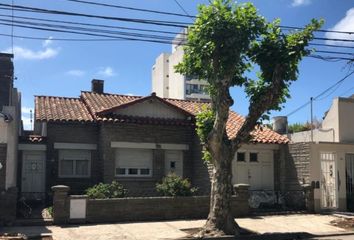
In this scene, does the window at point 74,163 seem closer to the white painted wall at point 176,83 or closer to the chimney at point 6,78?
the chimney at point 6,78

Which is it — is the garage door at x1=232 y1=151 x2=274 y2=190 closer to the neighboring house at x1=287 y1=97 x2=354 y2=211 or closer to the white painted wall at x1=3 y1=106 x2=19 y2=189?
the neighboring house at x1=287 y1=97 x2=354 y2=211

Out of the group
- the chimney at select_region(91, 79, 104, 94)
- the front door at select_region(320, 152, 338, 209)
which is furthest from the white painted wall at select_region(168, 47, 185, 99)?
the front door at select_region(320, 152, 338, 209)

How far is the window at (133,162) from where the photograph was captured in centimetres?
2180

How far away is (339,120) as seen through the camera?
69.1 ft

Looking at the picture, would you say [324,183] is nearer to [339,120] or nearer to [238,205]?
[339,120]

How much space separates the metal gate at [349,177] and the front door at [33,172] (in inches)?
524

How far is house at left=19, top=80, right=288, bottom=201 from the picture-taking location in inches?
848

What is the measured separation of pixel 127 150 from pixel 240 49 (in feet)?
30.6

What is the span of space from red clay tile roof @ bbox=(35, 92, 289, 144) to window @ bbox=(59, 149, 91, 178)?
162 cm

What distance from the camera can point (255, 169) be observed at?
22.4m

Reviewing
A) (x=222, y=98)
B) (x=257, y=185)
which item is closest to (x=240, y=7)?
(x=222, y=98)

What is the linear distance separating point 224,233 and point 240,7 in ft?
21.8

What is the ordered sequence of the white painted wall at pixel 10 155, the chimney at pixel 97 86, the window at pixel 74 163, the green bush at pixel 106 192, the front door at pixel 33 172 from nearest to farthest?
the white painted wall at pixel 10 155
the green bush at pixel 106 192
the front door at pixel 33 172
the window at pixel 74 163
the chimney at pixel 97 86

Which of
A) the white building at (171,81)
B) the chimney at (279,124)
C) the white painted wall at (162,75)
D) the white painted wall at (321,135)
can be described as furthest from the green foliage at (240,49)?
the white painted wall at (162,75)
